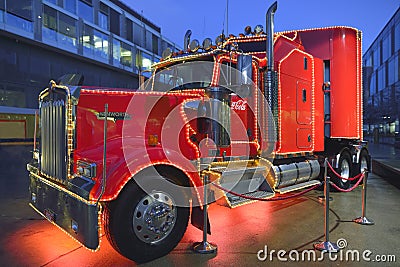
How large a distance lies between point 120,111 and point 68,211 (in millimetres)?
1408

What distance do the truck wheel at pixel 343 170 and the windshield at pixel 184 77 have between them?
15.1ft

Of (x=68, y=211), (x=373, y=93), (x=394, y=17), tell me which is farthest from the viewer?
(x=373, y=93)

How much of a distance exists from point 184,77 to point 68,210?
285cm

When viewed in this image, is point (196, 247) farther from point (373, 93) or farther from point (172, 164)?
point (373, 93)

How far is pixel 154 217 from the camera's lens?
387 cm

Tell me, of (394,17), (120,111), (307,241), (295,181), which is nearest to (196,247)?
(307,241)

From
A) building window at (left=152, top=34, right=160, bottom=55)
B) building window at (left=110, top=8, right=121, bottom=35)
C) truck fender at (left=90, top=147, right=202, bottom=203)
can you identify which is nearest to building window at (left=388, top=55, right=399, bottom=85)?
building window at (left=152, top=34, right=160, bottom=55)

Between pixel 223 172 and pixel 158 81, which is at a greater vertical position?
pixel 158 81

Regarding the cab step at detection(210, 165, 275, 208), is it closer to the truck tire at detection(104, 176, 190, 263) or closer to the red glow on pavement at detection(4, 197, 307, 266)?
the red glow on pavement at detection(4, 197, 307, 266)

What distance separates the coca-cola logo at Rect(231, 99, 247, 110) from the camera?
5.50m

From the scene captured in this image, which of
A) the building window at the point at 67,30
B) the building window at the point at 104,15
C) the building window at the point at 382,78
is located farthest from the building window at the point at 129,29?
the building window at the point at 382,78

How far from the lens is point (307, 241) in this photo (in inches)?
186

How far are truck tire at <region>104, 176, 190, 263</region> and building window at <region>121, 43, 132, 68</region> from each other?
32.2 metres

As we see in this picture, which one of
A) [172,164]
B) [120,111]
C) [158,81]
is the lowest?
[172,164]
